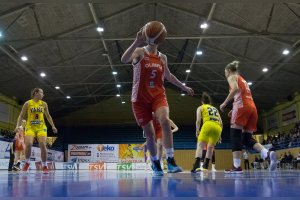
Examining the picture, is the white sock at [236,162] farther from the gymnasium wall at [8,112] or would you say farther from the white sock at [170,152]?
the gymnasium wall at [8,112]

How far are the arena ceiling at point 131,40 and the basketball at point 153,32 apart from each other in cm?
787

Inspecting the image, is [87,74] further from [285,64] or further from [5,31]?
[285,64]

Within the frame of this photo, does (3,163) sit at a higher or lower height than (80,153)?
lower

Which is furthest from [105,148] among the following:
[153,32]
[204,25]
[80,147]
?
[153,32]

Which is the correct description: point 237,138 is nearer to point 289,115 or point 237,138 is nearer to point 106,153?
point 106,153

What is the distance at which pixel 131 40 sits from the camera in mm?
23031

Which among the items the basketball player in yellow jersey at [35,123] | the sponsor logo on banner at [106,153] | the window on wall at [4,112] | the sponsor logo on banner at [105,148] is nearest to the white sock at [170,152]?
the basketball player in yellow jersey at [35,123]

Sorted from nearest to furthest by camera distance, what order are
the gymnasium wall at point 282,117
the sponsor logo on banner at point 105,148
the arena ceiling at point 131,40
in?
the arena ceiling at point 131,40, the gymnasium wall at point 282,117, the sponsor logo on banner at point 105,148

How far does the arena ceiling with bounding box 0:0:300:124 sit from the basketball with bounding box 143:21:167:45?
25.8 feet

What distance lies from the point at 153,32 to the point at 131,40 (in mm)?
19198

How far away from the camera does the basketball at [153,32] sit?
13.4 ft

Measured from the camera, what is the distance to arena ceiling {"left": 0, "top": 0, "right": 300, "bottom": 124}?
52.6ft

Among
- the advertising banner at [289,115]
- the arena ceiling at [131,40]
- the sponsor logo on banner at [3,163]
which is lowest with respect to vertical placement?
the sponsor logo on banner at [3,163]

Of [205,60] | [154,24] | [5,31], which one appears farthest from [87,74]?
[154,24]
